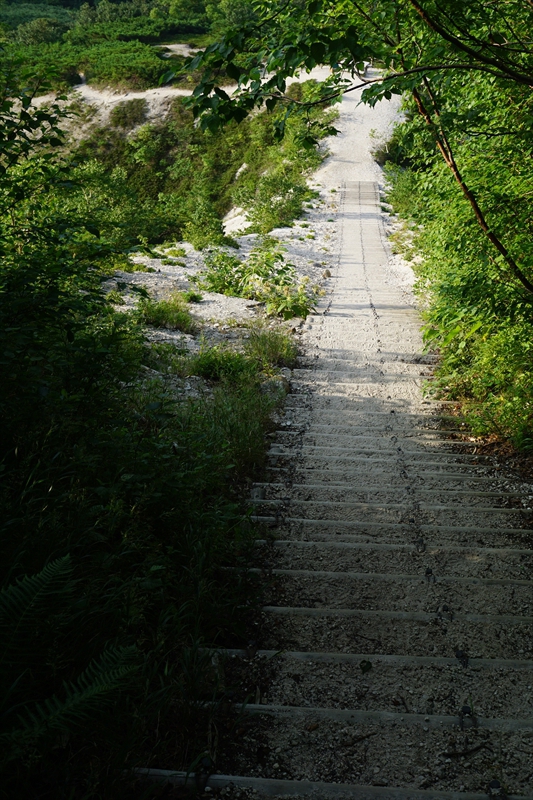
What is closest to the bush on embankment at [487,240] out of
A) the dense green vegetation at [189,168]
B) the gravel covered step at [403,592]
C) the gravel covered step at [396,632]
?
the gravel covered step at [403,592]

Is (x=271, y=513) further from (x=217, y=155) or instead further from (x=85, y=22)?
(x=85, y=22)

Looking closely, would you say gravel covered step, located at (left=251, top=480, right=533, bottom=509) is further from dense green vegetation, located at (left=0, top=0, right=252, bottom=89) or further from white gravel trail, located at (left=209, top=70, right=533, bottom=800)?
dense green vegetation, located at (left=0, top=0, right=252, bottom=89)

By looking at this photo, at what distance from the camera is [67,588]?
191 centimetres

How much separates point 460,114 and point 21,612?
3.70 meters

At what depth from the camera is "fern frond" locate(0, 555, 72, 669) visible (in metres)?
1.72

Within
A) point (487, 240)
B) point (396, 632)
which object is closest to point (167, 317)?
point (487, 240)

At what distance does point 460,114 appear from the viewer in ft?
12.0

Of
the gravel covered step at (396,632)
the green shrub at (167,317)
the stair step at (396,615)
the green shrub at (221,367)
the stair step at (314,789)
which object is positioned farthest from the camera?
the green shrub at (167,317)

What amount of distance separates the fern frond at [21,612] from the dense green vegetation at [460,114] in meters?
1.89

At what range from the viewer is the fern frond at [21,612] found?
172 cm

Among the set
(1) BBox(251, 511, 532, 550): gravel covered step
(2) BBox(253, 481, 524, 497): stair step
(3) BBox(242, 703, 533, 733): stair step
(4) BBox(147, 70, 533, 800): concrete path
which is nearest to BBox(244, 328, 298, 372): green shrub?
(4) BBox(147, 70, 533, 800): concrete path

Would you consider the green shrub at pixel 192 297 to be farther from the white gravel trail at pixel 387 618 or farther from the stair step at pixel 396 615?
the stair step at pixel 396 615

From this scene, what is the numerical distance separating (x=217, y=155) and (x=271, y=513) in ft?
85.4

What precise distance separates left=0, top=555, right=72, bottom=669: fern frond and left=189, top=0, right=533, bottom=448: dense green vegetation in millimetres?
1891
